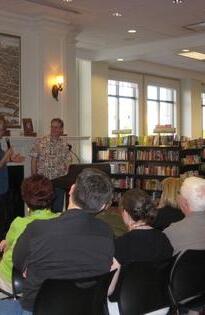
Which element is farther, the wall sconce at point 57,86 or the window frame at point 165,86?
the window frame at point 165,86

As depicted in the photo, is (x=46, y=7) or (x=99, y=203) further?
(x=46, y=7)

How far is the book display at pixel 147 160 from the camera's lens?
1104 cm

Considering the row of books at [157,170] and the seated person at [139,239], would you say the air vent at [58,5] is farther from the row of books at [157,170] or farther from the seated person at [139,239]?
Result: the seated person at [139,239]

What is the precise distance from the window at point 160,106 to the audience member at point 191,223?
36.5ft

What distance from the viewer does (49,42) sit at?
8492mm

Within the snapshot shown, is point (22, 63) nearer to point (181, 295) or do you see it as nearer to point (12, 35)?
point (12, 35)

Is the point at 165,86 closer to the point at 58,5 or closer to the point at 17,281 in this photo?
the point at 58,5

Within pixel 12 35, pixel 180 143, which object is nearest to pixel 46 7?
pixel 12 35

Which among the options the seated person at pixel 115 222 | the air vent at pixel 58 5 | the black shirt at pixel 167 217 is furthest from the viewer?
the air vent at pixel 58 5

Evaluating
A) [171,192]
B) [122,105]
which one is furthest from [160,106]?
[171,192]

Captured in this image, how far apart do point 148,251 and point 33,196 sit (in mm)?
752

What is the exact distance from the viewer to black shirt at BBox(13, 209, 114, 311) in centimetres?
232

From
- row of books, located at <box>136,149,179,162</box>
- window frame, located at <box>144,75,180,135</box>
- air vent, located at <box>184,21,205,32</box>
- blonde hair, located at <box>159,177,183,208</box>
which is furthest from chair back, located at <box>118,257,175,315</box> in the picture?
window frame, located at <box>144,75,180,135</box>

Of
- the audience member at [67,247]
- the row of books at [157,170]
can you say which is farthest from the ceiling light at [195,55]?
the audience member at [67,247]
